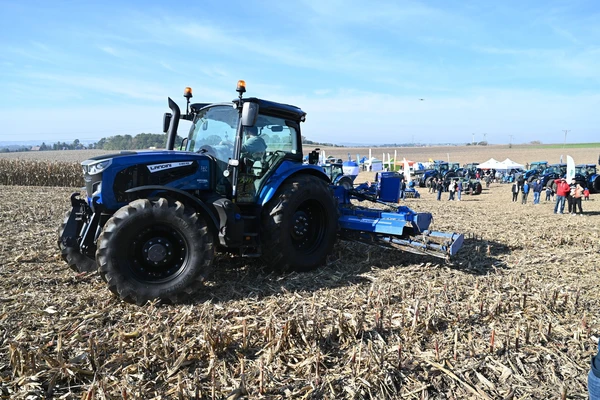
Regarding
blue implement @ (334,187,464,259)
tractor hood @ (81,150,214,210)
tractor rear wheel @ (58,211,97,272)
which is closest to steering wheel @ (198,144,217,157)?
tractor hood @ (81,150,214,210)

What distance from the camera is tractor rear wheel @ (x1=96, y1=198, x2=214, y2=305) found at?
171 inches

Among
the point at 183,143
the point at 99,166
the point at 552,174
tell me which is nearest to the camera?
the point at 99,166

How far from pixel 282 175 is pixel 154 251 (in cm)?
197

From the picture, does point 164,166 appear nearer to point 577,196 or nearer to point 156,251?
point 156,251

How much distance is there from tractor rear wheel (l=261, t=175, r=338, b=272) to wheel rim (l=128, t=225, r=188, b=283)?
1138 millimetres

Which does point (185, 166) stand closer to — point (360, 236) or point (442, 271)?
point (360, 236)

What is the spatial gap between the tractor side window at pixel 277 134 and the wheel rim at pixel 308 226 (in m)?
0.88

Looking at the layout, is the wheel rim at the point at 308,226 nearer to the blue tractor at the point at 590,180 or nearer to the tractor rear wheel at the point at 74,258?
the tractor rear wheel at the point at 74,258

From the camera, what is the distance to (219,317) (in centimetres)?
424

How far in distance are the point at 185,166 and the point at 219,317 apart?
6.33ft

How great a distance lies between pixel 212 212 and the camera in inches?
199

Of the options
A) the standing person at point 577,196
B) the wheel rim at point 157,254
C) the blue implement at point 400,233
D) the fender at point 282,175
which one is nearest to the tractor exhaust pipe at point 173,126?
the fender at point 282,175

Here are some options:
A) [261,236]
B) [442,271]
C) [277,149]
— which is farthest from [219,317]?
[442,271]

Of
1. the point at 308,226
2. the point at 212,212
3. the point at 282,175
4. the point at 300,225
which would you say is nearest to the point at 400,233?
the point at 308,226
